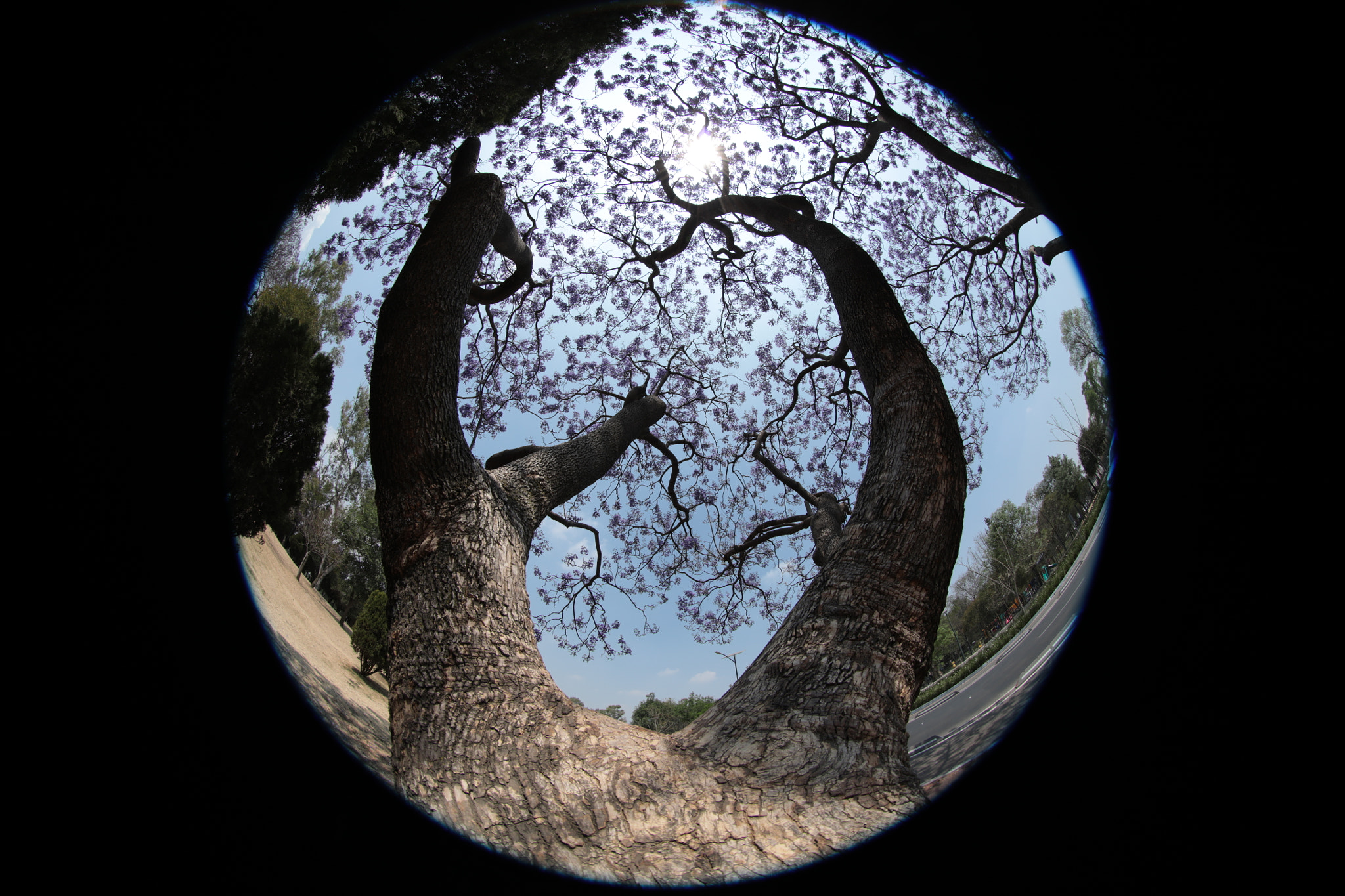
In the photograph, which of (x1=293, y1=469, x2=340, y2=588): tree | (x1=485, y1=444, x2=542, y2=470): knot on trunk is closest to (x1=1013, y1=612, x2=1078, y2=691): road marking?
(x1=485, y1=444, x2=542, y2=470): knot on trunk

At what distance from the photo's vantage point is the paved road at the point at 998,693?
257cm

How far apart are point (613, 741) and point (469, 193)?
3.09m

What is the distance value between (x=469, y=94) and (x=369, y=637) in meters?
4.68

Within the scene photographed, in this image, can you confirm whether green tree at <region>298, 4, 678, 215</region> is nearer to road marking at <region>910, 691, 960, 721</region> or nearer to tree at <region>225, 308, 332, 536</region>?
tree at <region>225, 308, 332, 536</region>

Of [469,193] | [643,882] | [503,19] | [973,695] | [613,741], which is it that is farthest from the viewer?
[973,695]

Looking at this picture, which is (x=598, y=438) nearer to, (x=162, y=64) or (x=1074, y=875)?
(x=162, y=64)

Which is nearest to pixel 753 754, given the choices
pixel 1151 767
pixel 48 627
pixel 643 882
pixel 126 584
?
pixel 643 882

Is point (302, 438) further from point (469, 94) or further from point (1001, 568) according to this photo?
point (1001, 568)

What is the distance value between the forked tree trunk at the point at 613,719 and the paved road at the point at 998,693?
1.27 meters

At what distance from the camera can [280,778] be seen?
1.95 meters

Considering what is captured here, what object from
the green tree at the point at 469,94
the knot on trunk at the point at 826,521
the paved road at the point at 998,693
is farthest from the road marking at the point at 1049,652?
the green tree at the point at 469,94

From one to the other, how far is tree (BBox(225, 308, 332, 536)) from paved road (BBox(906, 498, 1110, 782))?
16.3 feet

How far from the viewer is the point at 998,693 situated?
11.1 ft

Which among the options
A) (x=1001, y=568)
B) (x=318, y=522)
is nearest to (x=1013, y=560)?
(x=1001, y=568)
